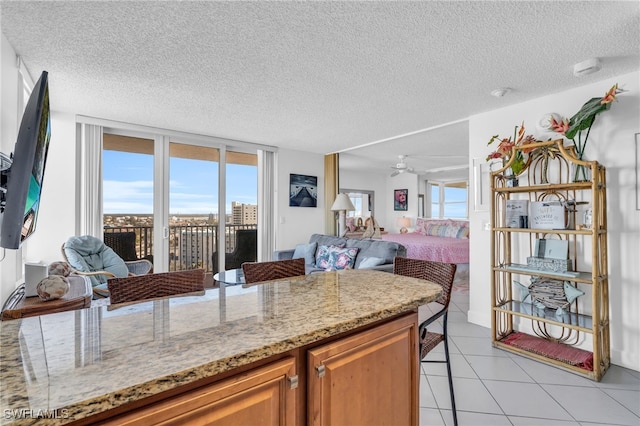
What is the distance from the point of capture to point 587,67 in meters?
2.21

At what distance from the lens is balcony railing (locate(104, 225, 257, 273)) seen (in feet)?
13.5

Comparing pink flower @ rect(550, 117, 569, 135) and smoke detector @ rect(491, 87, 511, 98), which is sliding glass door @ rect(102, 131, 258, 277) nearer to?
smoke detector @ rect(491, 87, 511, 98)

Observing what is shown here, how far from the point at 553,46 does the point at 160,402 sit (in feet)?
8.90

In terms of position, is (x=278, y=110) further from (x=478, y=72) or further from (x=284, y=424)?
(x=284, y=424)

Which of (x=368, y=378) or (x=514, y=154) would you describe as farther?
(x=514, y=154)

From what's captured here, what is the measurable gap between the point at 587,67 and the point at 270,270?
102 inches

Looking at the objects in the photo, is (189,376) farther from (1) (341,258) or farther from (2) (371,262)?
(1) (341,258)

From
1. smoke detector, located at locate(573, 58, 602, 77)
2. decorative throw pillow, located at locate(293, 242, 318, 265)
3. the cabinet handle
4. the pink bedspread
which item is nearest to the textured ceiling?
smoke detector, located at locate(573, 58, 602, 77)

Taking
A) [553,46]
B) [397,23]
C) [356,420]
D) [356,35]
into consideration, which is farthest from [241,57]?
[356,420]

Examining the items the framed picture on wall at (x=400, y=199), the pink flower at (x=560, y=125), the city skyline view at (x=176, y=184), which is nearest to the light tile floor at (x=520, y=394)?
the pink flower at (x=560, y=125)

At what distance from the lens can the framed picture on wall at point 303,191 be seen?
5316 mm

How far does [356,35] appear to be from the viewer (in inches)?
74.6

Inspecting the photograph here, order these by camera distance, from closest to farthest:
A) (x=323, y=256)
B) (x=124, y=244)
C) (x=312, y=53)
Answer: (x=312, y=53) < (x=124, y=244) < (x=323, y=256)

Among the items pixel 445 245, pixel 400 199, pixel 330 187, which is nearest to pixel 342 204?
pixel 330 187
